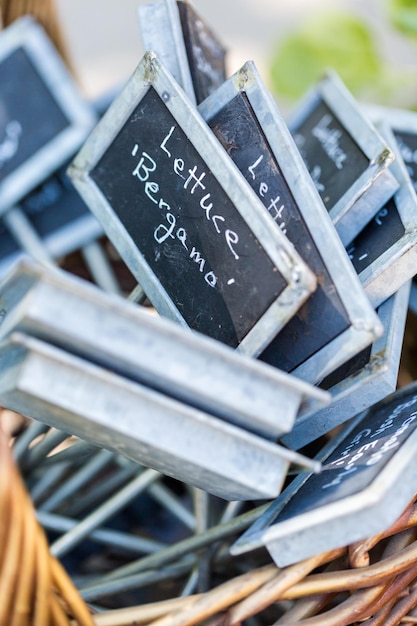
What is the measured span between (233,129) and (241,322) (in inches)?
5.6

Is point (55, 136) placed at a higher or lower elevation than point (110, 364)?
higher

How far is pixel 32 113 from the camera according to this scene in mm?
802

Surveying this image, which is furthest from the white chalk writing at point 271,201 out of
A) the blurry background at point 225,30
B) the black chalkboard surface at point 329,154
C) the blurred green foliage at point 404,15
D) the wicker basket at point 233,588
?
the blurry background at point 225,30

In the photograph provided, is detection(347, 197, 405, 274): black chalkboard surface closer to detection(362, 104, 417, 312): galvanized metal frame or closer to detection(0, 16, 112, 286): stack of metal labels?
detection(362, 104, 417, 312): galvanized metal frame

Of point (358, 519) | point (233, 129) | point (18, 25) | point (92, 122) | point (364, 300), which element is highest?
point (18, 25)

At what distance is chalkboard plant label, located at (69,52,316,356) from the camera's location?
0.44 meters

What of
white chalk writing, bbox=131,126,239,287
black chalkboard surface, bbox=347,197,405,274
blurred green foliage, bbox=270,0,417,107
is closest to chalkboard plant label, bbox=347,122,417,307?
black chalkboard surface, bbox=347,197,405,274

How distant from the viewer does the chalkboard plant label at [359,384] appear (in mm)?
465

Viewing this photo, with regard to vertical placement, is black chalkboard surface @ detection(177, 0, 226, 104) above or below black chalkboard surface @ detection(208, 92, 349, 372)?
above

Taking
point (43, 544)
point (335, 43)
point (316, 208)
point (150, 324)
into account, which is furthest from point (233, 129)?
point (335, 43)

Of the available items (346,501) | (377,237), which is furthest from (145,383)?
(377,237)

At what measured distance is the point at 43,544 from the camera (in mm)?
361

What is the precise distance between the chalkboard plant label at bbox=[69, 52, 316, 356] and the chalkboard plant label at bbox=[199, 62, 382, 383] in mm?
29

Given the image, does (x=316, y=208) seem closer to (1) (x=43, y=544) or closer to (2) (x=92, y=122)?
(1) (x=43, y=544)
